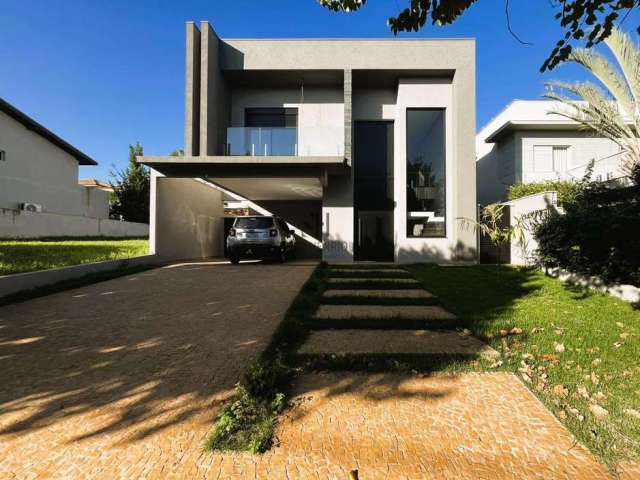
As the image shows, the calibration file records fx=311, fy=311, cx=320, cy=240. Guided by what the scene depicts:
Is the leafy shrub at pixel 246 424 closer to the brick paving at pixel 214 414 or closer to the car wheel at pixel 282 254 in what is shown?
the brick paving at pixel 214 414

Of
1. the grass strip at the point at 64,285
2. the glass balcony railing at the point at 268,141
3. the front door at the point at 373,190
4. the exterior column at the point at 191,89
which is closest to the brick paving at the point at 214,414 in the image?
the grass strip at the point at 64,285

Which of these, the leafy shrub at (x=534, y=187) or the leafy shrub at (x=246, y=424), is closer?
the leafy shrub at (x=246, y=424)

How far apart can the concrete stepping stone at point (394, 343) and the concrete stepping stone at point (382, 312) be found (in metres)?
0.47

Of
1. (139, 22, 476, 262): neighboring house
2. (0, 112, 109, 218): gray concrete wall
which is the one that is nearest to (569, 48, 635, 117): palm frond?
(139, 22, 476, 262): neighboring house

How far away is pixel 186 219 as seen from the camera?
1302cm

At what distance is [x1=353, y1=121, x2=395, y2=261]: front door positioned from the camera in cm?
1195

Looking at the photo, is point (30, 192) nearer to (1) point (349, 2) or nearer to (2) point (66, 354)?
(2) point (66, 354)

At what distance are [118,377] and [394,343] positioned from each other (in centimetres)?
269

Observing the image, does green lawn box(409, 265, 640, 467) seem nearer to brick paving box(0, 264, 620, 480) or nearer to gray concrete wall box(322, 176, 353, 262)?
brick paving box(0, 264, 620, 480)

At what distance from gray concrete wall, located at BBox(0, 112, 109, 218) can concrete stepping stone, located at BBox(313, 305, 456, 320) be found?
22943 mm

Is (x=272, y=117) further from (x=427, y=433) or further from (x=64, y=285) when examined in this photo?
(x=427, y=433)

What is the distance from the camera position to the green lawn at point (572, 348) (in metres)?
2.04

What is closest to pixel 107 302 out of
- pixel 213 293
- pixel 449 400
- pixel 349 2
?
pixel 213 293

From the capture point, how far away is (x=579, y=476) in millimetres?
1674
